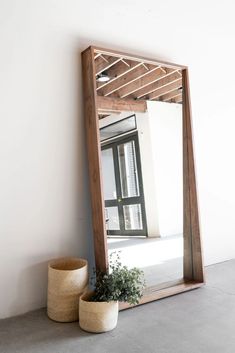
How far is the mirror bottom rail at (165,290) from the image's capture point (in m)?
2.19

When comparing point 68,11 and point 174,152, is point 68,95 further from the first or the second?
point 174,152

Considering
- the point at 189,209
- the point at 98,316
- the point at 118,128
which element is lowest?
the point at 98,316

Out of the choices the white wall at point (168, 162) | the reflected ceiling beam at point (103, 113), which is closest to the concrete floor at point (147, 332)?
the white wall at point (168, 162)

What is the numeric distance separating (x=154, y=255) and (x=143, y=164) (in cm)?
77

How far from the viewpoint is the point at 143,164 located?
2539mm

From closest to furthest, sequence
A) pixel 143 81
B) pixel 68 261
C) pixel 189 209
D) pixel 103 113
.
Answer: pixel 68 261, pixel 103 113, pixel 143 81, pixel 189 209

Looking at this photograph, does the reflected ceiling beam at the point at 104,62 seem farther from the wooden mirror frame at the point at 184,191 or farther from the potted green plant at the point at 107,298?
the potted green plant at the point at 107,298

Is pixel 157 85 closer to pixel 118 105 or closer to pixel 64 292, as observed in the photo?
pixel 118 105

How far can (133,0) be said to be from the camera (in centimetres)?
262

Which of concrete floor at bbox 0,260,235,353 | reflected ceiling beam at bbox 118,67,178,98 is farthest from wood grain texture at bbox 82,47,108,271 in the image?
concrete floor at bbox 0,260,235,353

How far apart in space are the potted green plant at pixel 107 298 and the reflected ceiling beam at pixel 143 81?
1404 millimetres

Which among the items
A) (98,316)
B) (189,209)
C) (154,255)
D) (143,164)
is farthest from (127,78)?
(98,316)

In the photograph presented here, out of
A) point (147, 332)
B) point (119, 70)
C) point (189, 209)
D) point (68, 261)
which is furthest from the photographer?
point (189, 209)

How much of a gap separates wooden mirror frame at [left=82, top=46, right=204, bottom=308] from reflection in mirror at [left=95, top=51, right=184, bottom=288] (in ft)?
0.17
